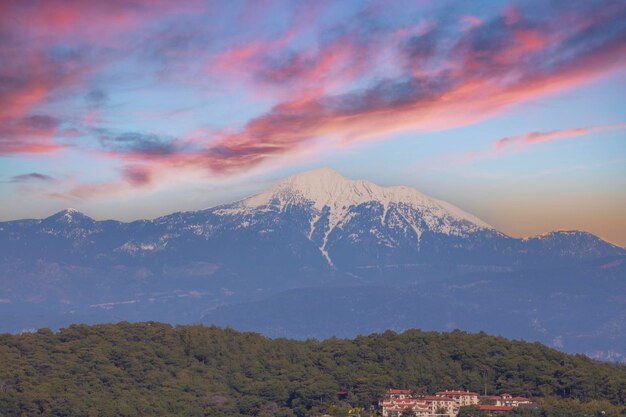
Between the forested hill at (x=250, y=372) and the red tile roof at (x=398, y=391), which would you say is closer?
the forested hill at (x=250, y=372)

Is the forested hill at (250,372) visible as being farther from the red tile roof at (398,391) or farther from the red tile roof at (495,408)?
the red tile roof at (495,408)

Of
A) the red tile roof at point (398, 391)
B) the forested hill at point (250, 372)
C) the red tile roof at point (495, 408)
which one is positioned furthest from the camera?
the red tile roof at point (398, 391)

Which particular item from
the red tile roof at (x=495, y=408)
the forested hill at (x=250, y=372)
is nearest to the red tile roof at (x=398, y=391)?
the forested hill at (x=250, y=372)

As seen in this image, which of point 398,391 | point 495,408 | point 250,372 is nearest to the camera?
point 495,408

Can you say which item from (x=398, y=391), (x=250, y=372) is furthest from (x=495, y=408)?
(x=250, y=372)

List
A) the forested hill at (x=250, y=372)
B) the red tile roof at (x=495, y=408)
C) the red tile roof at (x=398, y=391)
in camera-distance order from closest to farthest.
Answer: the red tile roof at (x=495, y=408) → the forested hill at (x=250, y=372) → the red tile roof at (x=398, y=391)

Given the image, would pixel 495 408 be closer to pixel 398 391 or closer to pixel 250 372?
pixel 398 391

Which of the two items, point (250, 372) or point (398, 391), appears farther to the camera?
point (250, 372)

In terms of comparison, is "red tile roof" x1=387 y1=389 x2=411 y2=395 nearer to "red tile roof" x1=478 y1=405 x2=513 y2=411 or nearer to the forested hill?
the forested hill
